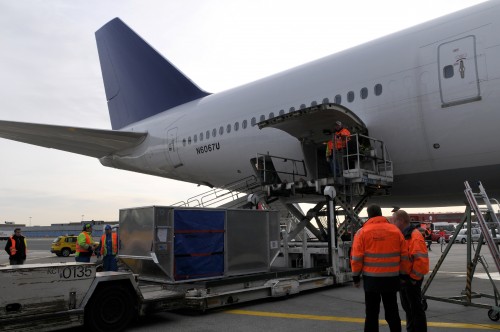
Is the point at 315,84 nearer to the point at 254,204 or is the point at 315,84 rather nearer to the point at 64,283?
the point at 254,204

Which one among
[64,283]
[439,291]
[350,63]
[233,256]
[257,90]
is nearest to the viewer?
[64,283]

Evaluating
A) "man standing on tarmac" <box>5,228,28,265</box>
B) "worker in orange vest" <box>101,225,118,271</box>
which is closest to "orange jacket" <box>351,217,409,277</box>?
"worker in orange vest" <box>101,225,118,271</box>

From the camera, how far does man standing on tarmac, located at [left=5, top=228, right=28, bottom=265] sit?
487 inches

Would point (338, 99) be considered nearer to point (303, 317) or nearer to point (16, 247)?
point (303, 317)

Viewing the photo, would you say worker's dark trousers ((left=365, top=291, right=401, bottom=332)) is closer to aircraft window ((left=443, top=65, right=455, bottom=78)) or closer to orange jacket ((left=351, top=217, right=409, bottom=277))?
orange jacket ((left=351, top=217, right=409, bottom=277))

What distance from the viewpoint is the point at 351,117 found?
33.7 ft

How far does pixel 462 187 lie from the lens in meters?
10.3

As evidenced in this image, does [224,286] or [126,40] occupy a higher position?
[126,40]

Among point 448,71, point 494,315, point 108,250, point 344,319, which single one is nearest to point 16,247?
point 108,250

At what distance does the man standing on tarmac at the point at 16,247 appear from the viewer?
40.6ft

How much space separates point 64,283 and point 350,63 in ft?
27.7

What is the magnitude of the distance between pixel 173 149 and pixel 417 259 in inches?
461

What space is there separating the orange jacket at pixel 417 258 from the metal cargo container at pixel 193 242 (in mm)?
3775

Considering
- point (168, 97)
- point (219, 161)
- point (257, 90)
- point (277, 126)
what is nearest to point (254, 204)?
point (277, 126)
